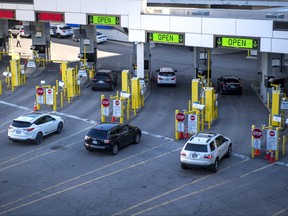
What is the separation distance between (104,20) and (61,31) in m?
26.1

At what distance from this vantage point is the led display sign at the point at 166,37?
39.3m

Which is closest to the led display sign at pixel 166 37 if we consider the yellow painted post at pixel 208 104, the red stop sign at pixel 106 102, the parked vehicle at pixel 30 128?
the yellow painted post at pixel 208 104

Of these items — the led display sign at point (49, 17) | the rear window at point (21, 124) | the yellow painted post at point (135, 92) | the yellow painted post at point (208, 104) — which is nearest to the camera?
the rear window at point (21, 124)

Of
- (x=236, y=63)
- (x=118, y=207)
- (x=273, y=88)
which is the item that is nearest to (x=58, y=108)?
(x=273, y=88)

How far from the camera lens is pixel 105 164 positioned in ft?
89.1

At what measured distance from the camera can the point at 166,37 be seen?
131ft

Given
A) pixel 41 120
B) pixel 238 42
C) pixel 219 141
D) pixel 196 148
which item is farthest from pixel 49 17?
pixel 196 148

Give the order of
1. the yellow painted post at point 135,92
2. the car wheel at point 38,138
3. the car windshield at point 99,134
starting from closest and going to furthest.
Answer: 1. the car windshield at point 99,134
2. the car wheel at point 38,138
3. the yellow painted post at point 135,92

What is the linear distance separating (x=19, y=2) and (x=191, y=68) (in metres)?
16.2

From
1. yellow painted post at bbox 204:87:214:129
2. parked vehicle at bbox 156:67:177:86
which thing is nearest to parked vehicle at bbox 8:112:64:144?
yellow painted post at bbox 204:87:214:129

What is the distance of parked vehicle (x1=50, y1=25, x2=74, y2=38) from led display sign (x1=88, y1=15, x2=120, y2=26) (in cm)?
2528

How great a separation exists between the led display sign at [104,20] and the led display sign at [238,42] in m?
8.11

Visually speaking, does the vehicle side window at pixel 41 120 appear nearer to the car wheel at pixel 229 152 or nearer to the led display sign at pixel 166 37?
the car wheel at pixel 229 152

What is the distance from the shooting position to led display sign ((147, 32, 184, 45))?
129 ft
